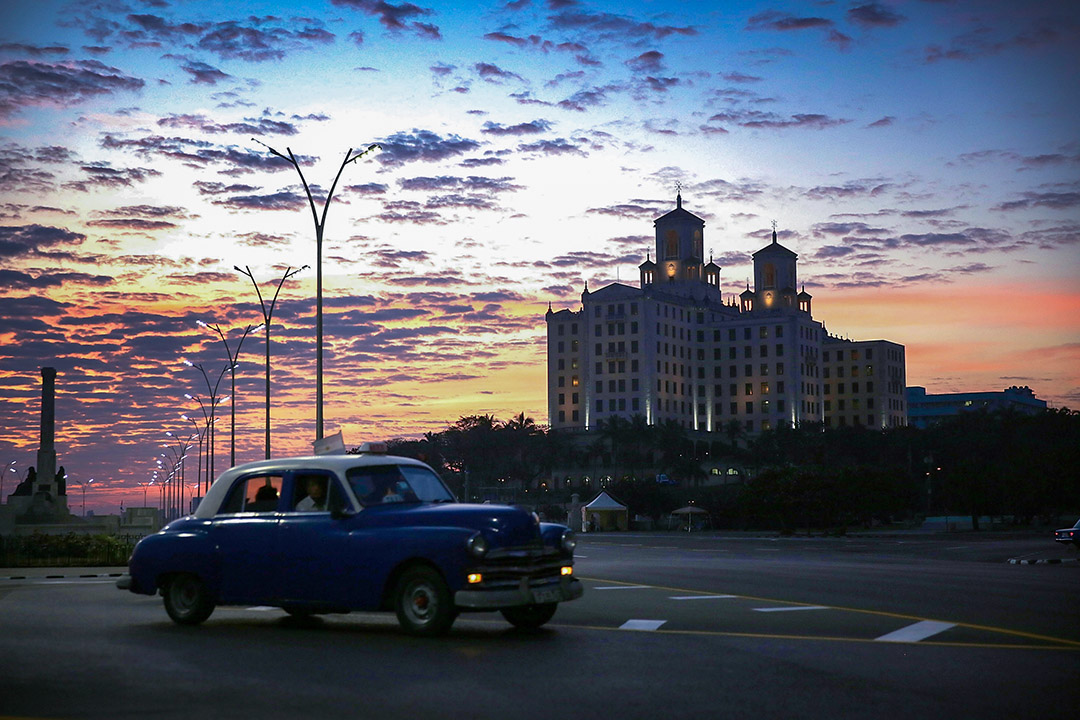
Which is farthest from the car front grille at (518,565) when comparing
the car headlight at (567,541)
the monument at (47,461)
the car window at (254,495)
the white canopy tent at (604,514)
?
the white canopy tent at (604,514)

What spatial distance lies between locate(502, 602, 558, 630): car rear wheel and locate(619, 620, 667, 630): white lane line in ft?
3.01

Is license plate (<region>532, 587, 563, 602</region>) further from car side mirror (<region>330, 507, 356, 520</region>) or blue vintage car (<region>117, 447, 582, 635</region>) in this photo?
car side mirror (<region>330, 507, 356, 520</region>)

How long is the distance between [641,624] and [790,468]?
7163cm

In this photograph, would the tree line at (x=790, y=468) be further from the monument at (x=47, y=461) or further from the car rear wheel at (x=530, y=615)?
the car rear wheel at (x=530, y=615)

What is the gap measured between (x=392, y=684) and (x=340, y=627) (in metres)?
4.95

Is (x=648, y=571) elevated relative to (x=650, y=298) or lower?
lower

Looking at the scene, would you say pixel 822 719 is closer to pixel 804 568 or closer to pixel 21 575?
pixel 804 568

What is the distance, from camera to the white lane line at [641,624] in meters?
14.2

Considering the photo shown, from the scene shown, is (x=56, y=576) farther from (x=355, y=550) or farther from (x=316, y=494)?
(x=355, y=550)

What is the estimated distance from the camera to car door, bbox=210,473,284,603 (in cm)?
1439

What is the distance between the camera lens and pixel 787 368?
19950 centimetres

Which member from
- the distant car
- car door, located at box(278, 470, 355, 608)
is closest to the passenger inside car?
car door, located at box(278, 470, 355, 608)

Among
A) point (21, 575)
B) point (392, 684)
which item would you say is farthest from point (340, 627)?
point (21, 575)

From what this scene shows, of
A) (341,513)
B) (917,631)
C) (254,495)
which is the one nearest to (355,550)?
(341,513)
